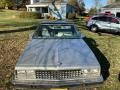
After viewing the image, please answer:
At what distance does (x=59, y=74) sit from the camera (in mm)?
5746

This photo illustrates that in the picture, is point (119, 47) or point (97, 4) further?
point (97, 4)

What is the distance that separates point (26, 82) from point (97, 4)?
68745 mm

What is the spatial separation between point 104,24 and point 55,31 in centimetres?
1408

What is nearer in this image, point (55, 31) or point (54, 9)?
point (55, 31)

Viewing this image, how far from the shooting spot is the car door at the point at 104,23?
71.8 ft

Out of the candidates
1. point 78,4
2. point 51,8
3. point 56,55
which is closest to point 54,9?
point 51,8

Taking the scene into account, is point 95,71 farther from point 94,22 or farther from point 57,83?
point 94,22

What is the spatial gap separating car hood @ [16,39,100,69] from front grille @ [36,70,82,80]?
4.4 inches

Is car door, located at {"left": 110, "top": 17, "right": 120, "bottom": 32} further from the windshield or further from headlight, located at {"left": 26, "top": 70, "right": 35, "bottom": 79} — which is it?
headlight, located at {"left": 26, "top": 70, "right": 35, "bottom": 79}

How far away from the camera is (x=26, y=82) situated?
5711 mm

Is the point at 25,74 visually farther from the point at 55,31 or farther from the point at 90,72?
the point at 55,31

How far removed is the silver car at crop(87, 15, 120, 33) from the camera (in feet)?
70.5

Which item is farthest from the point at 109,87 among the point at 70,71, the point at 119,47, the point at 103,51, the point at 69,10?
the point at 69,10

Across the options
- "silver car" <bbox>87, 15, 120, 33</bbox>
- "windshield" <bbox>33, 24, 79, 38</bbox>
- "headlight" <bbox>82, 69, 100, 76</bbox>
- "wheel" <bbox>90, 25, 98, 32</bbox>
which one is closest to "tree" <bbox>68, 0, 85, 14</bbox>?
"silver car" <bbox>87, 15, 120, 33</bbox>
